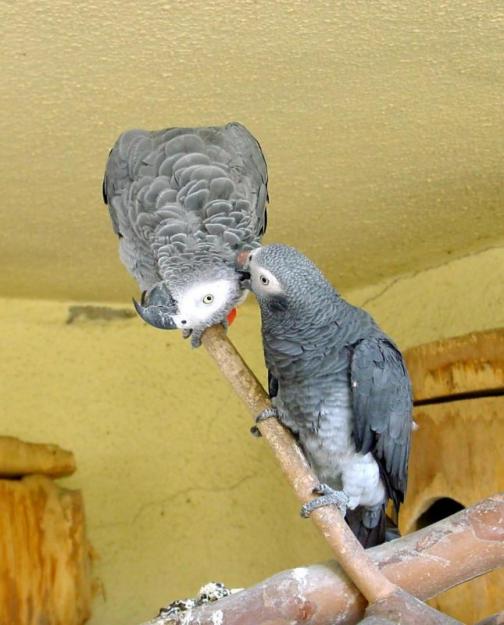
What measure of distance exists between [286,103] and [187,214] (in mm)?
227

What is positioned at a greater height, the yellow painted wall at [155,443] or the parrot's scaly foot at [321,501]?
the yellow painted wall at [155,443]

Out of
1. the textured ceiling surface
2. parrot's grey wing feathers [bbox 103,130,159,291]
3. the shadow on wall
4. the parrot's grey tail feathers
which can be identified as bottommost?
the parrot's grey tail feathers

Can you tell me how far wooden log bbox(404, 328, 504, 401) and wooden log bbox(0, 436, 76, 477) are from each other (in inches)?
30.9

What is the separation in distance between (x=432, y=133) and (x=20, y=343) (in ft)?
3.64

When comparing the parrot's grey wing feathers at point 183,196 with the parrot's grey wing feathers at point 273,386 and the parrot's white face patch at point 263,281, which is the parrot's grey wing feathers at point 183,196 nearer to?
the parrot's white face patch at point 263,281

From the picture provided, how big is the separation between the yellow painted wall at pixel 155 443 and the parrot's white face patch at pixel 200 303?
98cm

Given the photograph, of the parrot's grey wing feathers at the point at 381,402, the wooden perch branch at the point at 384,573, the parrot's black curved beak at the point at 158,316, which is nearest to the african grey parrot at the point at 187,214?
the parrot's black curved beak at the point at 158,316

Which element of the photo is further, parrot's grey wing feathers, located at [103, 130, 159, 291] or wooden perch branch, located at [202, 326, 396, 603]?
parrot's grey wing feathers, located at [103, 130, 159, 291]

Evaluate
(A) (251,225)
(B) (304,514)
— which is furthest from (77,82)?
(B) (304,514)

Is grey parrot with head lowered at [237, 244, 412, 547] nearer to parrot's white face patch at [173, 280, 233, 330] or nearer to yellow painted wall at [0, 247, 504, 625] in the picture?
parrot's white face patch at [173, 280, 233, 330]

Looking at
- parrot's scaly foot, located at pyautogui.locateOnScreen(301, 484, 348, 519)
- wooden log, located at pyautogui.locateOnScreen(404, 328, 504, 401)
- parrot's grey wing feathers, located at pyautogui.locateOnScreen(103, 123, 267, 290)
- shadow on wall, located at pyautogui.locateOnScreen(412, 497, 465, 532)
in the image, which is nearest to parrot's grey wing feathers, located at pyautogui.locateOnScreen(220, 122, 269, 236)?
parrot's grey wing feathers, located at pyautogui.locateOnScreen(103, 123, 267, 290)

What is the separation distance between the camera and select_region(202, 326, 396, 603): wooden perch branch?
850 mm

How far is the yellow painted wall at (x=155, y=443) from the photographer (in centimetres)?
194

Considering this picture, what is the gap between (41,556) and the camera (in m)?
1.68
